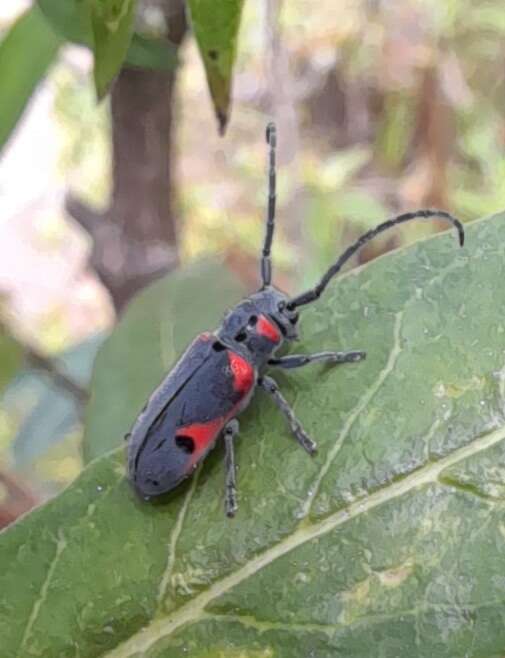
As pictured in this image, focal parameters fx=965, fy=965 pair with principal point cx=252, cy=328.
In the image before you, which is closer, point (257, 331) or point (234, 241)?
point (257, 331)

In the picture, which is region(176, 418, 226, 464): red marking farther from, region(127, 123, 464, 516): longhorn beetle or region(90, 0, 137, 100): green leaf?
region(90, 0, 137, 100): green leaf

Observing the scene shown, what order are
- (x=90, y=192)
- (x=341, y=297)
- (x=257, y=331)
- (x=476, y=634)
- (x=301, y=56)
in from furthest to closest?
(x=90, y=192)
(x=301, y=56)
(x=257, y=331)
(x=341, y=297)
(x=476, y=634)

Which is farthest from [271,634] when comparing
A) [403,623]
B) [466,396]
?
[466,396]

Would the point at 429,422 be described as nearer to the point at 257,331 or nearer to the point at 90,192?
the point at 257,331

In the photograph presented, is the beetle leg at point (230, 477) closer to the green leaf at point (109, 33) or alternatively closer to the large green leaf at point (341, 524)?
the large green leaf at point (341, 524)

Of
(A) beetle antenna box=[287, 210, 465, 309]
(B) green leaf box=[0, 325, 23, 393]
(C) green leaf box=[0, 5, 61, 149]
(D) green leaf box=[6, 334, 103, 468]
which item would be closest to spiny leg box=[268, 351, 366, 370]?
(A) beetle antenna box=[287, 210, 465, 309]

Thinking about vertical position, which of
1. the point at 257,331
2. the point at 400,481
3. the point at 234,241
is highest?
the point at 400,481
